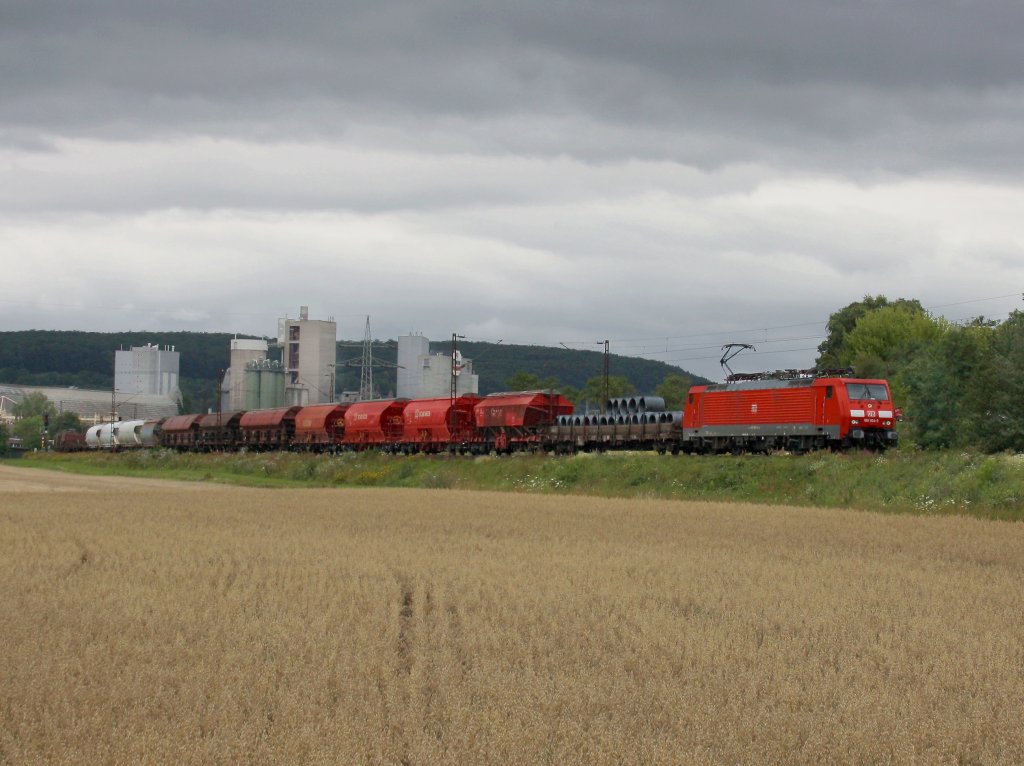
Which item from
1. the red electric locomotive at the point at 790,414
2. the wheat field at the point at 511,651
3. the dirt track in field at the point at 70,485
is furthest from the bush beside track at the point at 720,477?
the wheat field at the point at 511,651

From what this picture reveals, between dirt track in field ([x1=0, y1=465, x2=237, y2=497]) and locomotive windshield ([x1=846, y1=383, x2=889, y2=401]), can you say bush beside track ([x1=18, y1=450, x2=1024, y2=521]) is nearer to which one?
locomotive windshield ([x1=846, y1=383, x2=889, y2=401])

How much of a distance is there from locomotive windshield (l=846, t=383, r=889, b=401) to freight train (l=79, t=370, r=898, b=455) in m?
0.06

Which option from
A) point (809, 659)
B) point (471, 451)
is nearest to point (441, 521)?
point (809, 659)

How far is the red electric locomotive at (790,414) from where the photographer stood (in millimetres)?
52594

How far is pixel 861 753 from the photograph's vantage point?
11.0 metres

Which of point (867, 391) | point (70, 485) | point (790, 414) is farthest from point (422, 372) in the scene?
point (867, 391)

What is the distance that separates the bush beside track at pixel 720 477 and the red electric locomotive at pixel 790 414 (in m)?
2.76

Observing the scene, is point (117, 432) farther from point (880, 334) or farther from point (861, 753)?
point (861, 753)

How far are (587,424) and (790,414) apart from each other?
1707 cm

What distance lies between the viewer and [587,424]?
70.0 meters

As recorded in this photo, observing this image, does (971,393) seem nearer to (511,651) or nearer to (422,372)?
(511,651)

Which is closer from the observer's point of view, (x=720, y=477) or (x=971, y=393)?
(x=971, y=393)

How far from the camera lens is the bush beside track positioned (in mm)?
40844

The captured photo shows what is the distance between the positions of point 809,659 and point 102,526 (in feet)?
83.1
